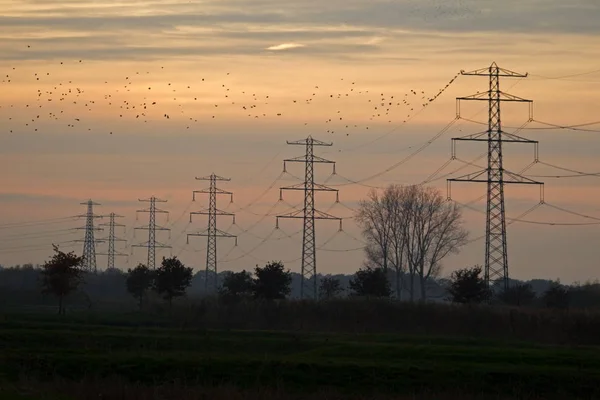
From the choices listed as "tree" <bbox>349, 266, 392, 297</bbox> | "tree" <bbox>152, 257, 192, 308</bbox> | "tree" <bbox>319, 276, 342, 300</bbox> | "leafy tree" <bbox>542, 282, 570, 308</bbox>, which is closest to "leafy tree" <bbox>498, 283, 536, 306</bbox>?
"leafy tree" <bbox>542, 282, 570, 308</bbox>

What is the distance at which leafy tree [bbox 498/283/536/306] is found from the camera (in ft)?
266

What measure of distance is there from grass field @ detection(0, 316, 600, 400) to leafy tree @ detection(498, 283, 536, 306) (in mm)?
29236

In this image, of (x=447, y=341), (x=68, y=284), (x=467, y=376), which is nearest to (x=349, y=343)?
(x=447, y=341)

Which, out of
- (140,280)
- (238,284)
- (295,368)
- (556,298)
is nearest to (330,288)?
(238,284)

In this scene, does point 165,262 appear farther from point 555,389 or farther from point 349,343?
point 555,389

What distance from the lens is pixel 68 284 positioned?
77.1m

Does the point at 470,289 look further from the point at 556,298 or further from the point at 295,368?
the point at 295,368

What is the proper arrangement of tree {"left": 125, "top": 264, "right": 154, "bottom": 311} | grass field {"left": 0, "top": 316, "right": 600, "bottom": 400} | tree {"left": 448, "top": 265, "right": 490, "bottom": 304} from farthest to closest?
tree {"left": 125, "top": 264, "right": 154, "bottom": 311}, tree {"left": 448, "top": 265, "right": 490, "bottom": 304}, grass field {"left": 0, "top": 316, "right": 600, "bottom": 400}

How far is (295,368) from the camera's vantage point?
145ft

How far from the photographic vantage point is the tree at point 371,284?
82.7m

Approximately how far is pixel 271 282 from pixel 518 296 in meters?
18.2

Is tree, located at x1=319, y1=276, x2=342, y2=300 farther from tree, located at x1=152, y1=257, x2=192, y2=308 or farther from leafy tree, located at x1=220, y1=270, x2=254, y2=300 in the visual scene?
tree, located at x1=152, y1=257, x2=192, y2=308

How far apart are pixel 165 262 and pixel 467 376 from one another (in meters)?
42.4

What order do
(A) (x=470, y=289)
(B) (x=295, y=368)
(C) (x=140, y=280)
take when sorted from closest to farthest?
(B) (x=295, y=368)
(A) (x=470, y=289)
(C) (x=140, y=280)
